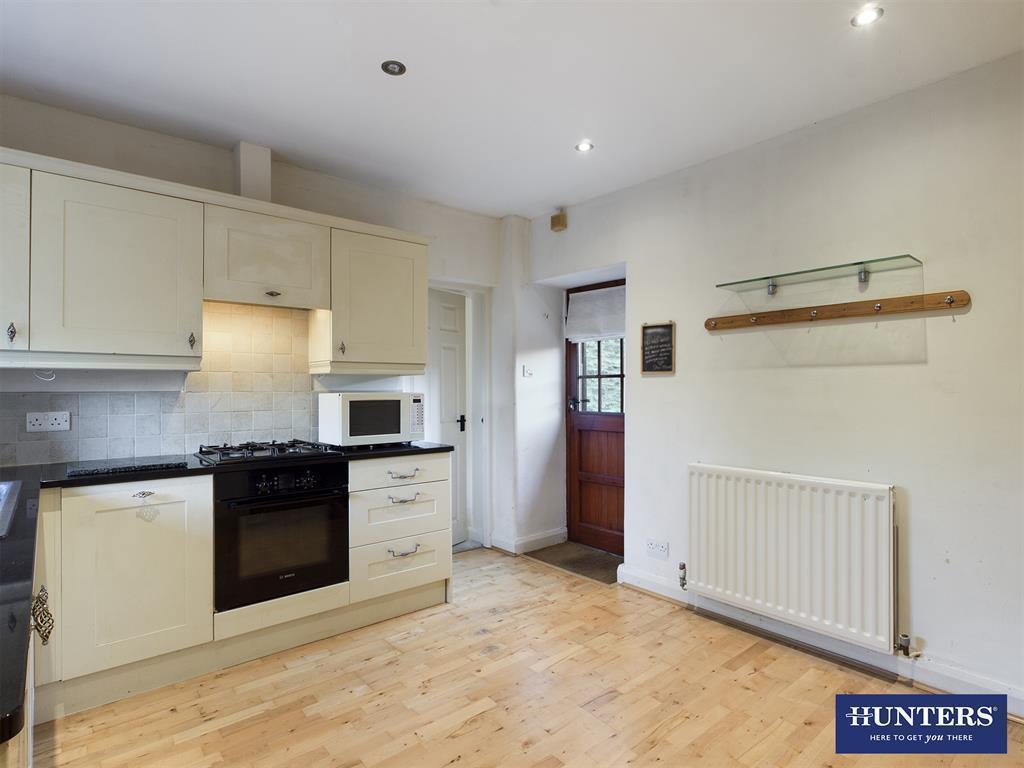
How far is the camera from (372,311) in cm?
316

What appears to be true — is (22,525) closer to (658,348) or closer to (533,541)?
(658,348)

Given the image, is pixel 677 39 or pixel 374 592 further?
pixel 374 592

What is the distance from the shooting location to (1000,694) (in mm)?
2143

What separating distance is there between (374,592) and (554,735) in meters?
1.28

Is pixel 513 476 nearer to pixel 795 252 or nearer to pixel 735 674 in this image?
pixel 735 674

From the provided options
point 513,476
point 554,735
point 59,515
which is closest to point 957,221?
A: point 554,735

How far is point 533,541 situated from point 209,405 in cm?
247

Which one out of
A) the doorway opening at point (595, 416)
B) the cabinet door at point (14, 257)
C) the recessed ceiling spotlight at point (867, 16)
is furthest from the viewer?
the doorway opening at point (595, 416)

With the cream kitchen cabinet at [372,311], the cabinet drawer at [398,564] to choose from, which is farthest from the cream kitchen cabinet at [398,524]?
the cream kitchen cabinet at [372,311]

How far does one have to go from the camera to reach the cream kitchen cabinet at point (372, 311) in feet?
9.96

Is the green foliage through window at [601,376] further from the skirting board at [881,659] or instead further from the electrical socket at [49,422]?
the electrical socket at [49,422]

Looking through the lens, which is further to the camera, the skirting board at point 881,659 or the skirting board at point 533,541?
the skirting board at point 533,541

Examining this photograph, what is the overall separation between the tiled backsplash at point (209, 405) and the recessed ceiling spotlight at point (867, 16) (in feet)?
9.41

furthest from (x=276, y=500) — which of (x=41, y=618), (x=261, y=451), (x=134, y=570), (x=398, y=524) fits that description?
(x=41, y=618)
